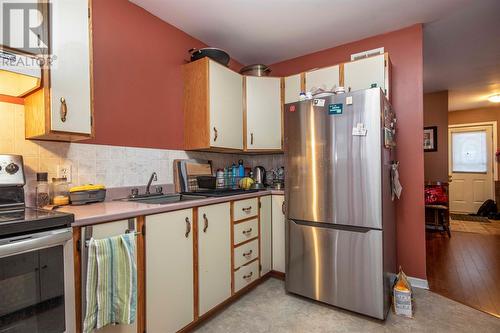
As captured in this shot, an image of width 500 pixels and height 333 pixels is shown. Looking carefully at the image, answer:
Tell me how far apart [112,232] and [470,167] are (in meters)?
7.69

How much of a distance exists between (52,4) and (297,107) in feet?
5.65

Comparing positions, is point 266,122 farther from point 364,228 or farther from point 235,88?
point 364,228

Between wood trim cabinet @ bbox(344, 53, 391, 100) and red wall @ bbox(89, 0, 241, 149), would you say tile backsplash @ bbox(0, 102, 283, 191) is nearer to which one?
red wall @ bbox(89, 0, 241, 149)

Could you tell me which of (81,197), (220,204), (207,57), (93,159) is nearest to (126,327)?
(81,197)

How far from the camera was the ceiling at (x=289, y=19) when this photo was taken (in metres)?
2.15

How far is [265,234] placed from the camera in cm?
260

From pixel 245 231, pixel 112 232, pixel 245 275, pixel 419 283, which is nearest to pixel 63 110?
pixel 112 232

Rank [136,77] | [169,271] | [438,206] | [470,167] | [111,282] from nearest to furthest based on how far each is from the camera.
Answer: [111,282] < [169,271] < [136,77] < [438,206] < [470,167]

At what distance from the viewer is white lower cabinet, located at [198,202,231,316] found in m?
1.84

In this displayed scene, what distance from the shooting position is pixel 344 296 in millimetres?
1980

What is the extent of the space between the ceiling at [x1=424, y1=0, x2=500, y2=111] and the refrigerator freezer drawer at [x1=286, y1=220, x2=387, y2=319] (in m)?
2.29

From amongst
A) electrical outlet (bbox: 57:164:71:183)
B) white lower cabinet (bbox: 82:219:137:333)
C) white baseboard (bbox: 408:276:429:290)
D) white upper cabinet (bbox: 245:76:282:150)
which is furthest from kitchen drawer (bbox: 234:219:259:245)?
white baseboard (bbox: 408:276:429:290)

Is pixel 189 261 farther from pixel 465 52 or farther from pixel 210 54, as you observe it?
pixel 465 52

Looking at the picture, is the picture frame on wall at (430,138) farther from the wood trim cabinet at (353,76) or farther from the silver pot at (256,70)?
the silver pot at (256,70)
